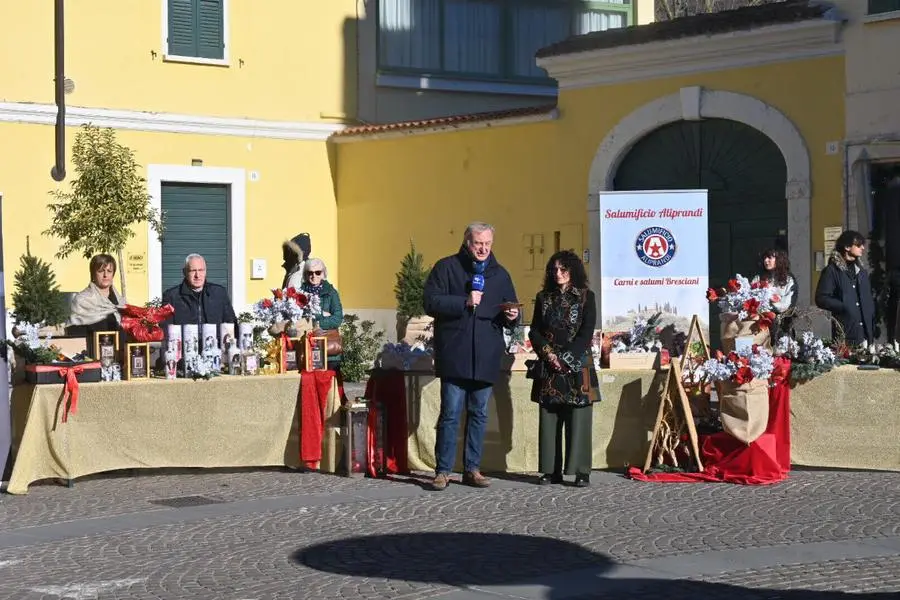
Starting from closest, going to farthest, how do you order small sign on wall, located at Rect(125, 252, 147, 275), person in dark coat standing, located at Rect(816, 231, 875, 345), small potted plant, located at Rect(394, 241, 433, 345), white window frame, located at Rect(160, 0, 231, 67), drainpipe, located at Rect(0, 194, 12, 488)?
drainpipe, located at Rect(0, 194, 12, 488)
person in dark coat standing, located at Rect(816, 231, 875, 345)
small potted plant, located at Rect(394, 241, 433, 345)
small sign on wall, located at Rect(125, 252, 147, 275)
white window frame, located at Rect(160, 0, 231, 67)

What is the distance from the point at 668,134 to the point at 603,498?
8730 millimetres

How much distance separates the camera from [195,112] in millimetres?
21578

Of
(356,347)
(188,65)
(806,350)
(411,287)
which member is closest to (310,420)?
(806,350)

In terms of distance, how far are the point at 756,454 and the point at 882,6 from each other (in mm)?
6867

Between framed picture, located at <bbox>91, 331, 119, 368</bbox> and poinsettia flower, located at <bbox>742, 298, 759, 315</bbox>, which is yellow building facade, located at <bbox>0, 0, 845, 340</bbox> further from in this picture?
framed picture, located at <bbox>91, 331, 119, 368</bbox>

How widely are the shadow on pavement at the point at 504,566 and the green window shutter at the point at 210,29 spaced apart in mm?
13278

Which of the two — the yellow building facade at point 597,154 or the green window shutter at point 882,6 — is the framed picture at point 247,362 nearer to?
the yellow building facade at point 597,154

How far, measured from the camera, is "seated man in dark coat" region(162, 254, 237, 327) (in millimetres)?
12359

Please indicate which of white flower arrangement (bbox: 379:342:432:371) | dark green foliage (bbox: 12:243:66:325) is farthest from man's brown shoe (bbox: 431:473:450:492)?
dark green foliage (bbox: 12:243:66:325)

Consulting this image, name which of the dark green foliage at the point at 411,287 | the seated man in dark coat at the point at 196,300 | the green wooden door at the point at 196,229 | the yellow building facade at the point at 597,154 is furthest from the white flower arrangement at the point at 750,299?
the green wooden door at the point at 196,229

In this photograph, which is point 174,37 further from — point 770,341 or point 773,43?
point 770,341

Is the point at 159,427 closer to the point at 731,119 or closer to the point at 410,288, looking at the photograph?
the point at 731,119

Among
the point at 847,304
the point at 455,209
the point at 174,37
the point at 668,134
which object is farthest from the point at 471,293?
the point at 174,37

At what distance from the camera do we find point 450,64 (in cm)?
2358
